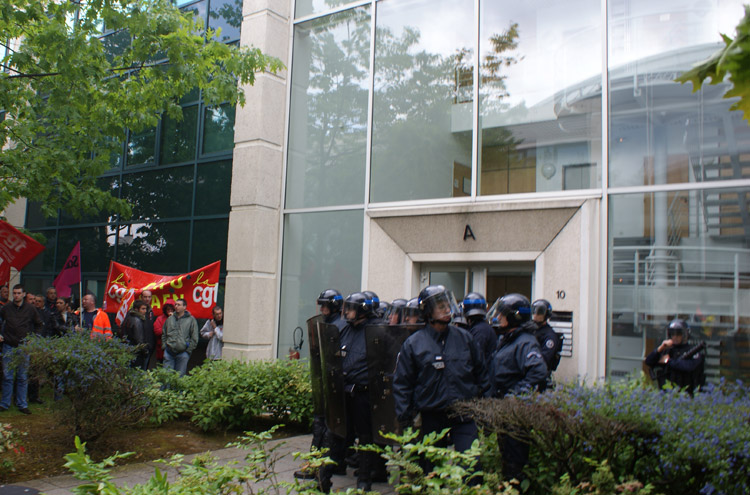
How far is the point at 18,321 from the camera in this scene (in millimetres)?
10500

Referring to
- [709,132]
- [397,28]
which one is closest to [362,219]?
[397,28]

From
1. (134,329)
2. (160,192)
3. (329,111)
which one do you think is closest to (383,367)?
(134,329)

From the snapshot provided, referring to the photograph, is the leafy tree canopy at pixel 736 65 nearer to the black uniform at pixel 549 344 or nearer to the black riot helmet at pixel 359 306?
the black riot helmet at pixel 359 306

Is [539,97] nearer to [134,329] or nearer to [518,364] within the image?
[518,364]

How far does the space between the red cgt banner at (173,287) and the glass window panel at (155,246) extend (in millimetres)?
1786

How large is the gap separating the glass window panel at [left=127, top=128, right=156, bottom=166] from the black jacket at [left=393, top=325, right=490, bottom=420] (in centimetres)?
1122

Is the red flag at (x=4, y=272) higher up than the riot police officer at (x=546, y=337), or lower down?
higher up

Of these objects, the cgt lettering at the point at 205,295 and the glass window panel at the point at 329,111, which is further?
the glass window panel at the point at 329,111

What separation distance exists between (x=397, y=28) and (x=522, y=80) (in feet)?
8.70

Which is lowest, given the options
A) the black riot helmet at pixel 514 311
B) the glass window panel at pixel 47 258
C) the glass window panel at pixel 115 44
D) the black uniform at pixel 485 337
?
the black uniform at pixel 485 337

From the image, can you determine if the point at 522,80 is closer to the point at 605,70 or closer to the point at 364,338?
the point at 605,70

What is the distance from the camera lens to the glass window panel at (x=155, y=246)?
14.1m

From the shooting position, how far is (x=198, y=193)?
13945mm

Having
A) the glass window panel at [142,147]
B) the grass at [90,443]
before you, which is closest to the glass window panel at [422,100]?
the grass at [90,443]
